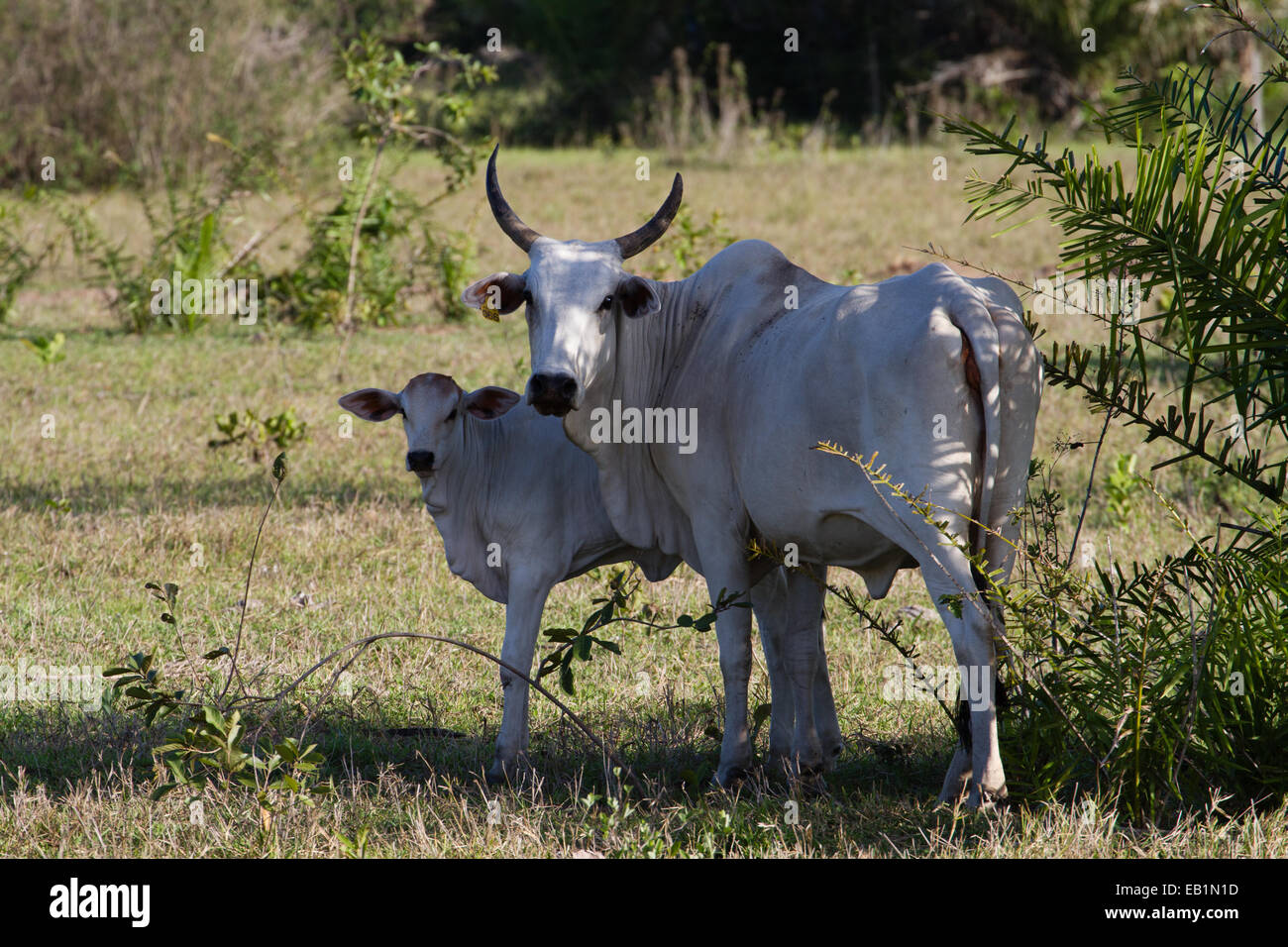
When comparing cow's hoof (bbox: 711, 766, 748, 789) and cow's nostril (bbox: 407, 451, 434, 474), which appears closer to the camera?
cow's hoof (bbox: 711, 766, 748, 789)

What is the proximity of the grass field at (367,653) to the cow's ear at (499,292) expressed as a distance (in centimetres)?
123

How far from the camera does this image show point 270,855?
3777mm

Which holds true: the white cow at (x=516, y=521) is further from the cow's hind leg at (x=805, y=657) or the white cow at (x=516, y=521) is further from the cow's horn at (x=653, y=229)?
the cow's horn at (x=653, y=229)

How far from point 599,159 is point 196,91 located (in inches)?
225

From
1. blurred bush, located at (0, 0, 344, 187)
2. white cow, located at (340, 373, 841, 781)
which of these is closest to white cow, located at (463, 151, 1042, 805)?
white cow, located at (340, 373, 841, 781)

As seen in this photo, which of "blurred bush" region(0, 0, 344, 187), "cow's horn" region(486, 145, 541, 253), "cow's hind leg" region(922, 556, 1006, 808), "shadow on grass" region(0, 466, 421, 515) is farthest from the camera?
"blurred bush" region(0, 0, 344, 187)

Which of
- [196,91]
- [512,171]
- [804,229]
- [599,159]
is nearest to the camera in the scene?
[804,229]

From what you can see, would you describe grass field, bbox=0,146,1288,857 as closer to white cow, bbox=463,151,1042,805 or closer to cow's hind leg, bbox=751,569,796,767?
cow's hind leg, bbox=751,569,796,767

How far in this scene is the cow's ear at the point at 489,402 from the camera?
4668 mm

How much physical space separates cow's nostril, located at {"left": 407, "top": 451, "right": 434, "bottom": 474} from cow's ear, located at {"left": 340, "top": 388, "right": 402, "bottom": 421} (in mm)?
214

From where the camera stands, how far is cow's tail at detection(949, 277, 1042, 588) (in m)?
3.75

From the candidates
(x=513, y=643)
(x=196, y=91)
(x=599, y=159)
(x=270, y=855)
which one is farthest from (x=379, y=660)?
(x=599, y=159)

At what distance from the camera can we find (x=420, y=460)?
14.9 feet
